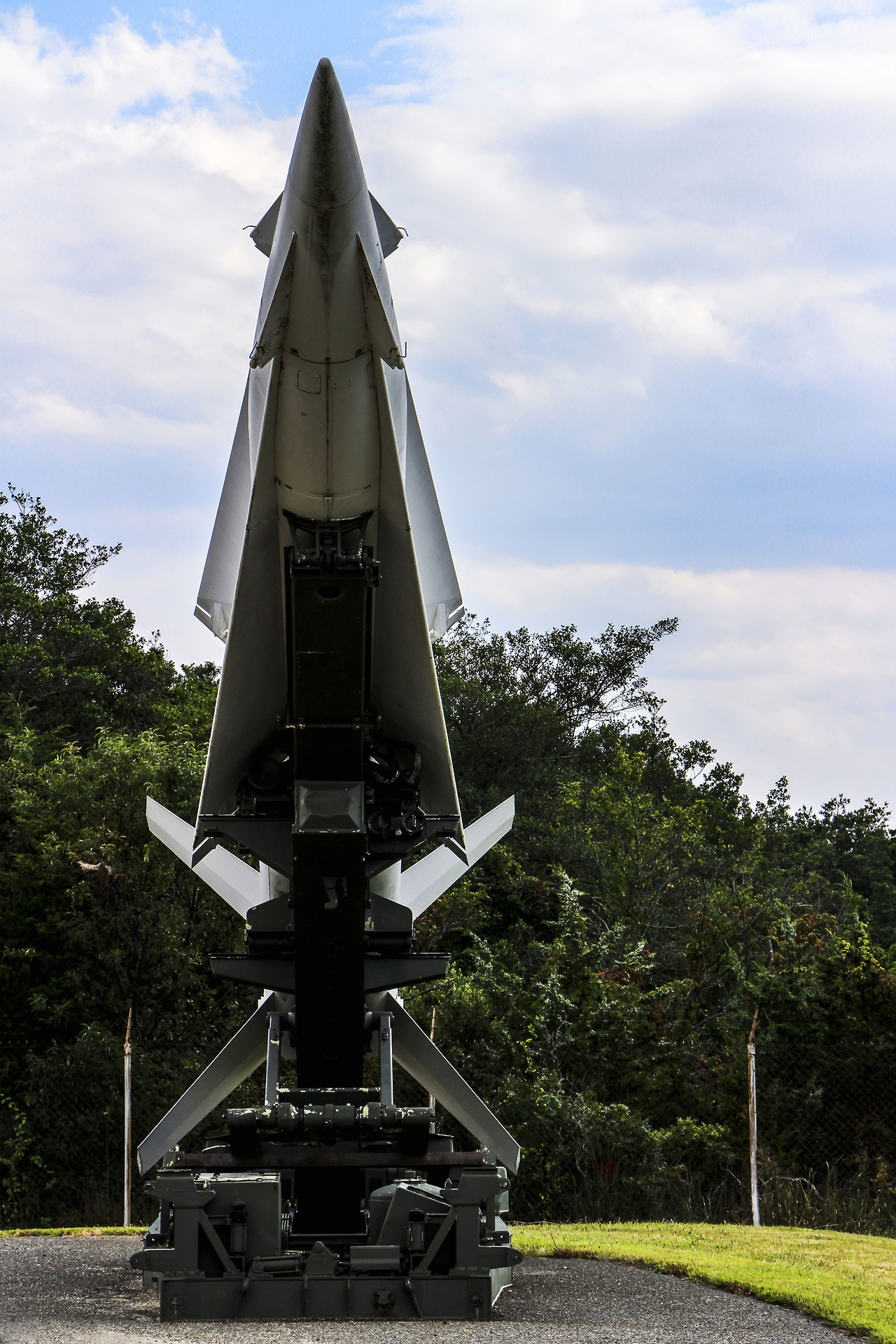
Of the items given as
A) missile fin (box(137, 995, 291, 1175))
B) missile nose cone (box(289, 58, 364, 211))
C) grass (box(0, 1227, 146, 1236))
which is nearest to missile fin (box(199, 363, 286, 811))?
missile nose cone (box(289, 58, 364, 211))

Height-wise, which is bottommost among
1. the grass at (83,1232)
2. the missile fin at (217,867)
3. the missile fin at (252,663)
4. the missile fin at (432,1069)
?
the grass at (83,1232)

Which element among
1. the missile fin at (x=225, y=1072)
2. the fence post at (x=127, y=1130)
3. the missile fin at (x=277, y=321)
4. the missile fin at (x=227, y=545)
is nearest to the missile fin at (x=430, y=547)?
the missile fin at (x=227, y=545)

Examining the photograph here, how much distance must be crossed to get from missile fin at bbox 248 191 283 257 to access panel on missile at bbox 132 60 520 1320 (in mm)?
17

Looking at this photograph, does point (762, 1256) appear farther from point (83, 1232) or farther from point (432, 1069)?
point (83, 1232)

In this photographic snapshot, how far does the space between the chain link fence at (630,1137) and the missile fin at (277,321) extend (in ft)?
23.8

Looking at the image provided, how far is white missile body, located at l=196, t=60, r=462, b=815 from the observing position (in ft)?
14.1

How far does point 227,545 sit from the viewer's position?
5.86 metres

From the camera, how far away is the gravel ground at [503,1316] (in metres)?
4.31

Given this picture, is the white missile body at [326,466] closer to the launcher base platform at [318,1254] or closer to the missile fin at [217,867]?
the missile fin at [217,867]

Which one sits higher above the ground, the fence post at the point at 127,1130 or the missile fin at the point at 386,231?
the missile fin at the point at 386,231

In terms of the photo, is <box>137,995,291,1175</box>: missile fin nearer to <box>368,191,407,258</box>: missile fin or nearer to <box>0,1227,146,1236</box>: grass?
<box>0,1227,146,1236</box>: grass

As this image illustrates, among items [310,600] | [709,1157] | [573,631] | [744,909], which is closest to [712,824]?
[573,631]

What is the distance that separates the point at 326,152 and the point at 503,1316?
4409 mm

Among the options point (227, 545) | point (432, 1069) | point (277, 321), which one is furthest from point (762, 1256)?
point (277, 321)
